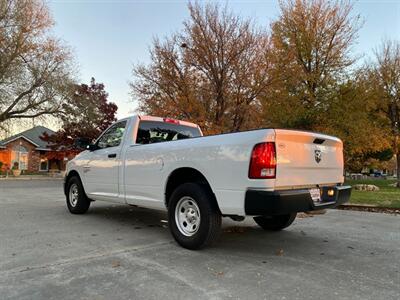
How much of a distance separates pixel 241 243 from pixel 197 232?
979mm

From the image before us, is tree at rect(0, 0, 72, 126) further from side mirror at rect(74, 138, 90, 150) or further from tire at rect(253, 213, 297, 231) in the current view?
tire at rect(253, 213, 297, 231)

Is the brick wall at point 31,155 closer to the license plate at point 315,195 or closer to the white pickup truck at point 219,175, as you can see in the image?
the white pickup truck at point 219,175

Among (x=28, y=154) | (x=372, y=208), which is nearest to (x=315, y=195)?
(x=372, y=208)

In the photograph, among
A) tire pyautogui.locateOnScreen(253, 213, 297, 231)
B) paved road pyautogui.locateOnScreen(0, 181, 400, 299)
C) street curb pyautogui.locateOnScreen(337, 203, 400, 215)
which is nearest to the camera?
paved road pyautogui.locateOnScreen(0, 181, 400, 299)

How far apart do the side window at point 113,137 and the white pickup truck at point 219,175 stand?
3 centimetres

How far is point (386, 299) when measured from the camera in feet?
10.3

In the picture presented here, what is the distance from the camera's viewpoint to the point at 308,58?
17469 millimetres

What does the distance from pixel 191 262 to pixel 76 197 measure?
439 cm

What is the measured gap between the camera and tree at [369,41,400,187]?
22577 millimetres

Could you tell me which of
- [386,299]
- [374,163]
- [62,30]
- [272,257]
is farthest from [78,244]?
[374,163]

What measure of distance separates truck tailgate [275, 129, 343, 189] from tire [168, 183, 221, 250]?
1.01 meters

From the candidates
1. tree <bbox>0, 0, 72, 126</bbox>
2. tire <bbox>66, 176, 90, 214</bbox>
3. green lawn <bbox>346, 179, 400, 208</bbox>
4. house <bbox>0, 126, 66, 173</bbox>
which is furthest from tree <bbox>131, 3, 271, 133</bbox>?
house <bbox>0, 126, 66, 173</bbox>

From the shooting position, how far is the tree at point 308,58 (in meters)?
15.8

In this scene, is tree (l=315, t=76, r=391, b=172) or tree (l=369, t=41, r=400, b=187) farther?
tree (l=369, t=41, r=400, b=187)
